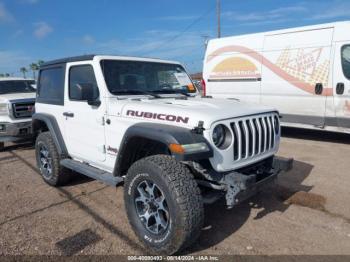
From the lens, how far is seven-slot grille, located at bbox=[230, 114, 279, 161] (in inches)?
126

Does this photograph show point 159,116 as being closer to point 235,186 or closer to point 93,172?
point 235,186

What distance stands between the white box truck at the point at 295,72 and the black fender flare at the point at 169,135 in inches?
225

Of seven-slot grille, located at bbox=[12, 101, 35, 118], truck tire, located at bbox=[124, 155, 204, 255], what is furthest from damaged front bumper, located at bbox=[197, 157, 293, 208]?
seven-slot grille, located at bbox=[12, 101, 35, 118]

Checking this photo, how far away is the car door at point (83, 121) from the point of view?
13.4 feet

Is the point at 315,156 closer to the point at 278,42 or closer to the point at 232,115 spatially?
the point at 278,42

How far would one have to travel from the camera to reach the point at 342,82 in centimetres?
731

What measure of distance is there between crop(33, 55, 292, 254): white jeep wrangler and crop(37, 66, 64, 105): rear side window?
0.04 metres

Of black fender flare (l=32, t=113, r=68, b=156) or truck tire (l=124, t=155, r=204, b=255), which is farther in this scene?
black fender flare (l=32, t=113, r=68, b=156)

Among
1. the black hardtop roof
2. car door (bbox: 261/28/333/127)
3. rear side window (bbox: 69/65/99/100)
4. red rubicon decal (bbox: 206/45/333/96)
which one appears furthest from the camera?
red rubicon decal (bbox: 206/45/333/96)

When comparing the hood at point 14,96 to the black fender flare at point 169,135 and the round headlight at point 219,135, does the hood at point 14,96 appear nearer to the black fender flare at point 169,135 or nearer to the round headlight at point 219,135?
the black fender flare at point 169,135

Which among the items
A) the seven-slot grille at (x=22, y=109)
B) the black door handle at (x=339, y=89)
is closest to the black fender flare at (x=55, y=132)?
the seven-slot grille at (x=22, y=109)

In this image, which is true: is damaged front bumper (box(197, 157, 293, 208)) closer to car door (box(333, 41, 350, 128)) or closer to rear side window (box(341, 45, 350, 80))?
car door (box(333, 41, 350, 128))

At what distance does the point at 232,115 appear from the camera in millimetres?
3207

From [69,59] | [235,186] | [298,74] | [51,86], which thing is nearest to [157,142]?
[235,186]
